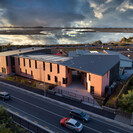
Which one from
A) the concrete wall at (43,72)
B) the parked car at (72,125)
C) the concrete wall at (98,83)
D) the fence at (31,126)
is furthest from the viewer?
the concrete wall at (43,72)

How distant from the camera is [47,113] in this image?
29594 mm

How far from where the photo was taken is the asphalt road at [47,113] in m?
25.2

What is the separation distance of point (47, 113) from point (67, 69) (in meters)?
16.0

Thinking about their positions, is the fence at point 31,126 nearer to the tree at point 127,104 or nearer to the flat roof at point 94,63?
the tree at point 127,104

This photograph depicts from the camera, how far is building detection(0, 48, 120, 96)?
37.4 metres

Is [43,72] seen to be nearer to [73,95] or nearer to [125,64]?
→ [73,95]

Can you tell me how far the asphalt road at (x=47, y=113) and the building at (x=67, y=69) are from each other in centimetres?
649

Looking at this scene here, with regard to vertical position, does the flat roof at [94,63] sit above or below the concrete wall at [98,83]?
above

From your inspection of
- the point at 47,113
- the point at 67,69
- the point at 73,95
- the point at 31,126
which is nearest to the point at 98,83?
the point at 73,95

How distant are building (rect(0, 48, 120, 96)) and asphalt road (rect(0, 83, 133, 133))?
6.49 meters

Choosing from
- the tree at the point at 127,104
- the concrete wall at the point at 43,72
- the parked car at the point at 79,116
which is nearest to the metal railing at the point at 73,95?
the concrete wall at the point at 43,72

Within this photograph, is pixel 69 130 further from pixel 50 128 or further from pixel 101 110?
pixel 101 110

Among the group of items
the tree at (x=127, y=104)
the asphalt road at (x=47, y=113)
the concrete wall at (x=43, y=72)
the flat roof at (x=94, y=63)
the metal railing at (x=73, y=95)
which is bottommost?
the asphalt road at (x=47, y=113)

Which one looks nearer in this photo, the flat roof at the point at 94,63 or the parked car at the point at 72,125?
the parked car at the point at 72,125
